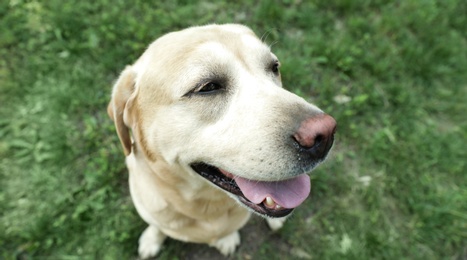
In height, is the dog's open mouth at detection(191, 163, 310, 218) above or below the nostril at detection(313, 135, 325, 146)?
below

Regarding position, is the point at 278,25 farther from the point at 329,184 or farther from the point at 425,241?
the point at 425,241

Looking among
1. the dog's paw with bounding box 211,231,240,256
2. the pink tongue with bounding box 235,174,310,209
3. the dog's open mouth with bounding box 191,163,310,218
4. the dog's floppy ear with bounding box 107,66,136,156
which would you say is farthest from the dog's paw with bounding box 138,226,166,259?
the pink tongue with bounding box 235,174,310,209

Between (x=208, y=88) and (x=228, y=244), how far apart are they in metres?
1.73

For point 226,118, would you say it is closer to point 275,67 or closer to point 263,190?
point 263,190

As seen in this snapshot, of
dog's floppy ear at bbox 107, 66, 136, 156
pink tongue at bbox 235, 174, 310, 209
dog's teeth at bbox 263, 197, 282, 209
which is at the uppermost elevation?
dog's floppy ear at bbox 107, 66, 136, 156

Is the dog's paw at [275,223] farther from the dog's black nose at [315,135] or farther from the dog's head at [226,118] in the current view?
the dog's black nose at [315,135]

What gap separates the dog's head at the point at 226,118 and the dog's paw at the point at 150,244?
120 cm

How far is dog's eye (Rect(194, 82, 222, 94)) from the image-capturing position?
221cm

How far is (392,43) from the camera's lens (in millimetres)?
4664

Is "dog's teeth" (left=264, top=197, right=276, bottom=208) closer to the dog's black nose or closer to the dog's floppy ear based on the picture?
the dog's black nose

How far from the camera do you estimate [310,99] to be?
4.26m

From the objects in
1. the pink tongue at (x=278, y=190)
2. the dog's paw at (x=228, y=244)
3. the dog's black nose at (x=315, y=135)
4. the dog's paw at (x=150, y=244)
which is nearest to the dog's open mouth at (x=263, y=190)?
the pink tongue at (x=278, y=190)

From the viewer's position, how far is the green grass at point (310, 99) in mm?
3588

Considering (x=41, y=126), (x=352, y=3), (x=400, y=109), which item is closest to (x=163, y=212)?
(x=41, y=126)
